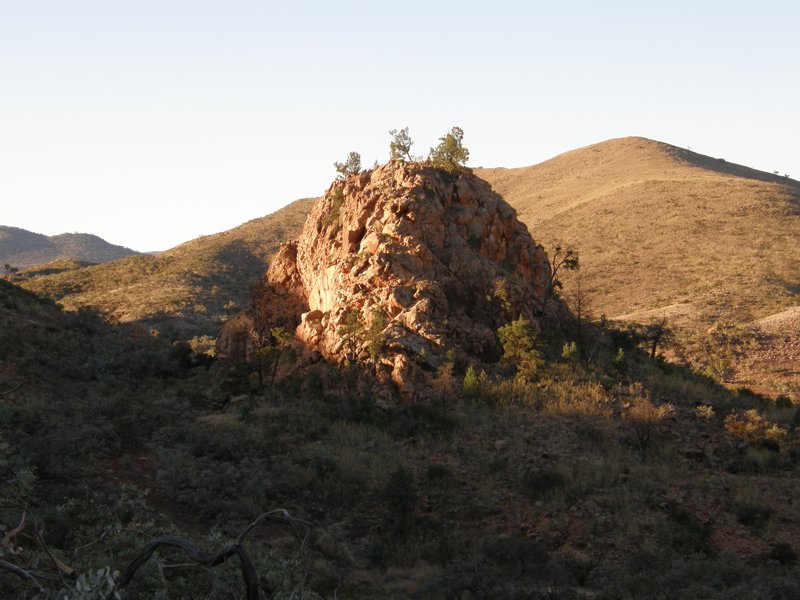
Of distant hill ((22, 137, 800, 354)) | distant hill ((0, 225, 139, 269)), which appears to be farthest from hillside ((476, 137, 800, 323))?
distant hill ((0, 225, 139, 269))

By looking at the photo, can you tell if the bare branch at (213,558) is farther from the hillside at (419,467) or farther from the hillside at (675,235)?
the hillside at (675,235)

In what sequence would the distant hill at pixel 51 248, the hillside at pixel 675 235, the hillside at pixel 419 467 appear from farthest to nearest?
the distant hill at pixel 51 248
the hillside at pixel 675 235
the hillside at pixel 419 467

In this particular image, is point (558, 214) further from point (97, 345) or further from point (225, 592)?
point (225, 592)

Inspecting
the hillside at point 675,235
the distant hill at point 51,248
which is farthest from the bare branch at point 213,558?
the distant hill at point 51,248

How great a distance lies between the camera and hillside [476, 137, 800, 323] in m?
41.7

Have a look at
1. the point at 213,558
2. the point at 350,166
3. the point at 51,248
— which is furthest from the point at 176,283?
the point at 51,248

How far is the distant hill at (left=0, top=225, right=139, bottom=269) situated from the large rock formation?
342 feet

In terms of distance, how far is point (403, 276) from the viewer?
68.1ft

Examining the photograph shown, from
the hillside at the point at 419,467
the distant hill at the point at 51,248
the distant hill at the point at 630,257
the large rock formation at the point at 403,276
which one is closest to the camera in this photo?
the hillside at the point at 419,467

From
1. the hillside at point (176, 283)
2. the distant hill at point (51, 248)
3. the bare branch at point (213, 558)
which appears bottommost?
the bare branch at point (213, 558)

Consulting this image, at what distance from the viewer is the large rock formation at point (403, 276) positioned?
19750mm

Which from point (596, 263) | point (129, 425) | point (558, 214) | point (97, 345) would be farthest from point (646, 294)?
point (129, 425)

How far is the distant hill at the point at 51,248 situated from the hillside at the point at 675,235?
8440 cm

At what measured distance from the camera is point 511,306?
21281 millimetres
